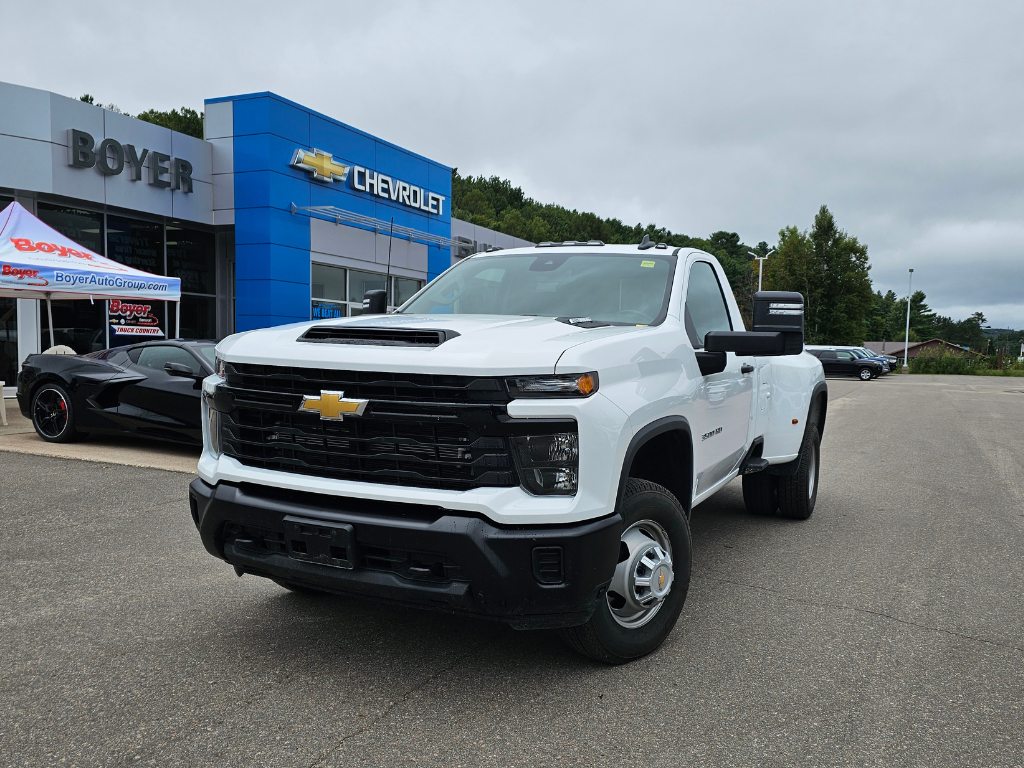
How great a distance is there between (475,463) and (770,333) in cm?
183

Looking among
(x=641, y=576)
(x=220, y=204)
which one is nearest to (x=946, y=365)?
(x=220, y=204)

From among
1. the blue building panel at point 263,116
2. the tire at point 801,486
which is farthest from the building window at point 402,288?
the tire at point 801,486

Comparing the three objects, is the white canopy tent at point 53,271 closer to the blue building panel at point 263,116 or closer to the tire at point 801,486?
the blue building panel at point 263,116

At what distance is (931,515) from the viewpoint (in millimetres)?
6758

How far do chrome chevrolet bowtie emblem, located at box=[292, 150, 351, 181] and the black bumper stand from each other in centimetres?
1741

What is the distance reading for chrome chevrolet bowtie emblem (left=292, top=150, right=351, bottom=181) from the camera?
19109 mm

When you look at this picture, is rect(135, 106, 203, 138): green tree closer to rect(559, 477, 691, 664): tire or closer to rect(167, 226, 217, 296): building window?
rect(167, 226, 217, 296): building window

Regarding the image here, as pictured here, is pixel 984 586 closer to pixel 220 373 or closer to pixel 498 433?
pixel 498 433

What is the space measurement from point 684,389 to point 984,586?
8.20ft

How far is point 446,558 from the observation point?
2.88m

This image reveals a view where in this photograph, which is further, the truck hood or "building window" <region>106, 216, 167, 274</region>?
"building window" <region>106, 216, 167, 274</region>

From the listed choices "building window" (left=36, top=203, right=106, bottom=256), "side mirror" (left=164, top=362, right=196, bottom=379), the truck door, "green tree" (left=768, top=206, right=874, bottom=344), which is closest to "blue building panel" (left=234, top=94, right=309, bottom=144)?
"building window" (left=36, top=203, right=106, bottom=256)

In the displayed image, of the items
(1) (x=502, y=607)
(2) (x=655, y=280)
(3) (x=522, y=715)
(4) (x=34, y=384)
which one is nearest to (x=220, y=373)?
(1) (x=502, y=607)

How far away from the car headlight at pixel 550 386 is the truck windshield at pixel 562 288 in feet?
3.43
